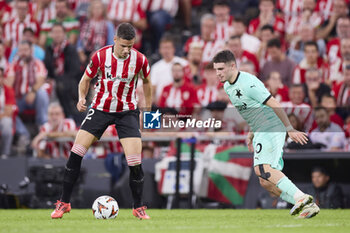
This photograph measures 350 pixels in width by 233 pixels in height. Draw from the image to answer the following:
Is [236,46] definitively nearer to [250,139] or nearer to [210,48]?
[210,48]

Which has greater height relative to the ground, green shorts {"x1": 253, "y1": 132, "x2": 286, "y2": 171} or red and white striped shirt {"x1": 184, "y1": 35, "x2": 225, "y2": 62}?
red and white striped shirt {"x1": 184, "y1": 35, "x2": 225, "y2": 62}

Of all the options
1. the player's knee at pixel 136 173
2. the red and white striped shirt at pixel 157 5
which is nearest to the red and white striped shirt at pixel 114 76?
the player's knee at pixel 136 173

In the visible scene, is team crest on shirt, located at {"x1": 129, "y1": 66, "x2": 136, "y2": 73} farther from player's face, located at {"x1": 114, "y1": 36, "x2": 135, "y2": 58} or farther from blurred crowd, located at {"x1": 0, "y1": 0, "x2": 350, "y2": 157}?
blurred crowd, located at {"x1": 0, "y1": 0, "x2": 350, "y2": 157}

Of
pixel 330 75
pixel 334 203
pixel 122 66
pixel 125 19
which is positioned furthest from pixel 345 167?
pixel 125 19

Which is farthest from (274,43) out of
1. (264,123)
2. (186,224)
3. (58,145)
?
(186,224)

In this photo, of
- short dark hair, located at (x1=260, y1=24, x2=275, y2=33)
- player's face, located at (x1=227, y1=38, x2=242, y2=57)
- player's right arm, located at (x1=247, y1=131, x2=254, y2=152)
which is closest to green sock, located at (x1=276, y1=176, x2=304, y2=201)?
player's right arm, located at (x1=247, y1=131, x2=254, y2=152)

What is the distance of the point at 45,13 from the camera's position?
1720cm

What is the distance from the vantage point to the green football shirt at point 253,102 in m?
8.41

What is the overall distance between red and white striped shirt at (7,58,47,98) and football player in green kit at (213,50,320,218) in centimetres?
730

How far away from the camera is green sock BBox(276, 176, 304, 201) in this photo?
324 inches

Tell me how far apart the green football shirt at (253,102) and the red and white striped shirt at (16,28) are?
9268 mm

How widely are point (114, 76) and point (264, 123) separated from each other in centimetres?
181

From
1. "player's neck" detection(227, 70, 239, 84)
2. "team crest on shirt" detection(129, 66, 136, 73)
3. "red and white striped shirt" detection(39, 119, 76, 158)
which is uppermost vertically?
"team crest on shirt" detection(129, 66, 136, 73)

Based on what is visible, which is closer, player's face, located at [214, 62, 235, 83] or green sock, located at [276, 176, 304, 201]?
green sock, located at [276, 176, 304, 201]
